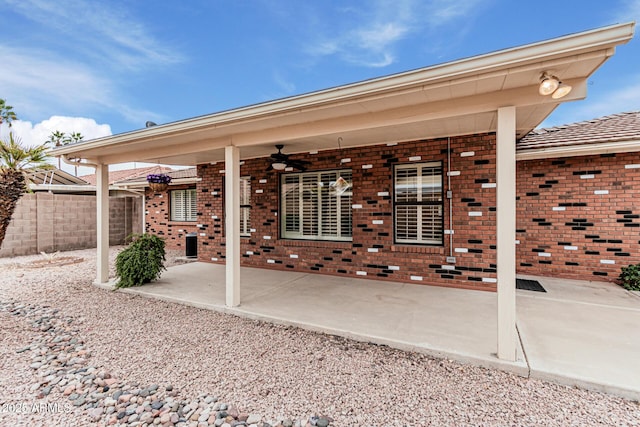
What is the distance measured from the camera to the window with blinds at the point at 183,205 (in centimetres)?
1062

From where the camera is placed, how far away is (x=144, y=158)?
5.47m

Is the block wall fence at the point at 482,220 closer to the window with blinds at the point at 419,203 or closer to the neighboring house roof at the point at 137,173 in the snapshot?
the window with blinds at the point at 419,203

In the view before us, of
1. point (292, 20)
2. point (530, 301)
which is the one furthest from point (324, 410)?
point (292, 20)

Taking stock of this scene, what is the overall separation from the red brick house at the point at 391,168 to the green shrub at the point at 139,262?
2.13 feet

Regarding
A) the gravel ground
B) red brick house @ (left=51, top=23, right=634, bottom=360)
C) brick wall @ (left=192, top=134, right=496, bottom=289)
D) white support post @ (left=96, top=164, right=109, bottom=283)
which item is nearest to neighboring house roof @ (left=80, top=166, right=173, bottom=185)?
white support post @ (left=96, top=164, right=109, bottom=283)

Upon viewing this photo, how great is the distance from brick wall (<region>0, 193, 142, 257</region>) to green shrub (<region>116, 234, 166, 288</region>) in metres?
5.47

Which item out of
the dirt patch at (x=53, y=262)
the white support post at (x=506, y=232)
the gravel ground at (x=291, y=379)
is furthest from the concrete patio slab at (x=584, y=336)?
the dirt patch at (x=53, y=262)

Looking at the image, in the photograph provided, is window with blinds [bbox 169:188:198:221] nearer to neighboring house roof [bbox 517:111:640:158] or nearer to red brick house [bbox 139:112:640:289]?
red brick house [bbox 139:112:640:289]

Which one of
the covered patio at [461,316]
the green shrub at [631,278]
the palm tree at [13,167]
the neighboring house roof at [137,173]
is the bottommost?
the covered patio at [461,316]

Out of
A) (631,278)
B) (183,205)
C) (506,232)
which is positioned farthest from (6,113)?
(631,278)

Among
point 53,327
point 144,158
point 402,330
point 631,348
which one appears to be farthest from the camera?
point 144,158

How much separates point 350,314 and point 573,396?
7.67ft

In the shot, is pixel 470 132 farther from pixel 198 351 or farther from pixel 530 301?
pixel 198 351

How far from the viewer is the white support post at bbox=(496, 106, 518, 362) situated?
2703 mm
